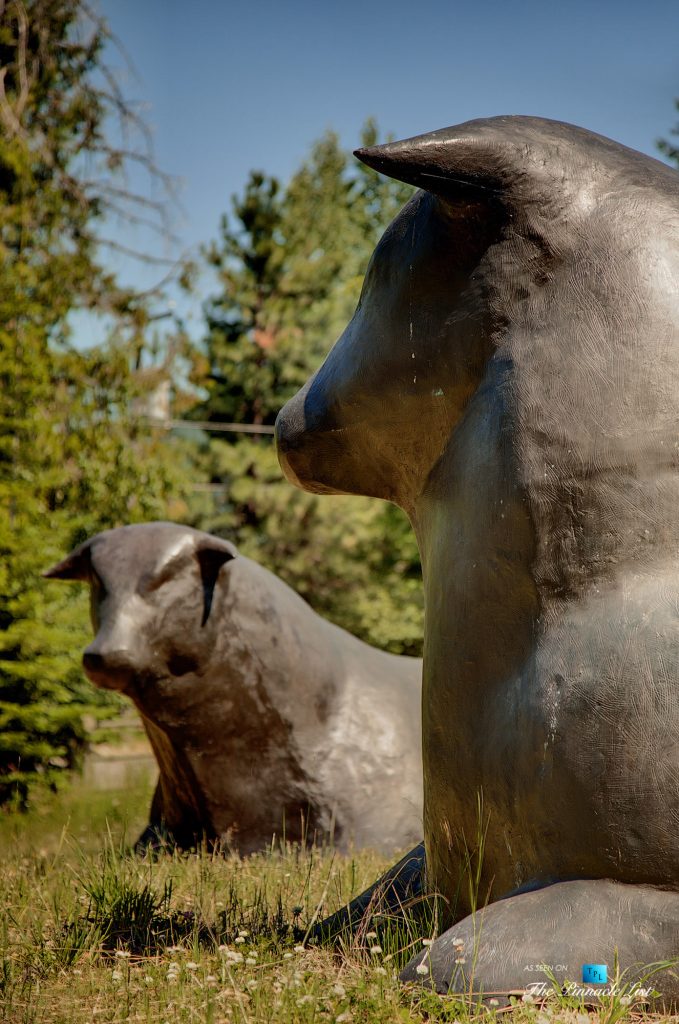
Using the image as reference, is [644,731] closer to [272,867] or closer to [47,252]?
[272,867]

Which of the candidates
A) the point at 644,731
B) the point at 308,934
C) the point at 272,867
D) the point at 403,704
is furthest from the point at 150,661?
the point at 644,731

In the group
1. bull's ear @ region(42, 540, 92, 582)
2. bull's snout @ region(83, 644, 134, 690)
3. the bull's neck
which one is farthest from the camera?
bull's ear @ region(42, 540, 92, 582)

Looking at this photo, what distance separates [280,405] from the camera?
810 inches

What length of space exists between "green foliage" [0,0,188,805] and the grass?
523 cm

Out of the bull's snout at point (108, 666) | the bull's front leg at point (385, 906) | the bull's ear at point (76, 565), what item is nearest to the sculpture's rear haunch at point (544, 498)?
the bull's front leg at point (385, 906)

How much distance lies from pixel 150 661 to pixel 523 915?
4.65 m

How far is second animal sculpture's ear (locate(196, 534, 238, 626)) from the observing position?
7.05 metres

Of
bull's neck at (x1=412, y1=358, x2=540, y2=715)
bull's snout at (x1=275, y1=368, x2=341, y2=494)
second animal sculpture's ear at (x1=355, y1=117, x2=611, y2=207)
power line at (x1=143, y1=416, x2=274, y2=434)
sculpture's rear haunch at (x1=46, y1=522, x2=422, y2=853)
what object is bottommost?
sculpture's rear haunch at (x1=46, y1=522, x2=422, y2=853)

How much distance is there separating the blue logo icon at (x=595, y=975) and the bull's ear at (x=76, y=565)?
5.39 m

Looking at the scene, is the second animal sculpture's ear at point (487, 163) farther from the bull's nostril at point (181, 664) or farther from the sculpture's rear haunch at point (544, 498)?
the bull's nostril at point (181, 664)

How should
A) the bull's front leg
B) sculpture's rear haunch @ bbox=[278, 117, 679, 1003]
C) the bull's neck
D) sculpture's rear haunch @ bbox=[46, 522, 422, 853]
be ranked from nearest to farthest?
sculpture's rear haunch @ bbox=[278, 117, 679, 1003], the bull's neck, the bull's front leg, sculpture's rear haunch @ bbox=[46, 522, 422, 853]

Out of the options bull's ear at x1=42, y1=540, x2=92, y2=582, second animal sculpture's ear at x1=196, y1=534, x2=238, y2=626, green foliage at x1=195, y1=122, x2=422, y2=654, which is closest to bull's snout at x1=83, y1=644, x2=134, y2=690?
second animal sculpture's ear at x1=196, y1=534, x2=238, y2=626

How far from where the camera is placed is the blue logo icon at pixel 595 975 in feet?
7.68

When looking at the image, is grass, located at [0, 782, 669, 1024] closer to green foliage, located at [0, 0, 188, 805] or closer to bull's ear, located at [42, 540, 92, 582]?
bull's ear, located at [42, 540, 92, 582]
